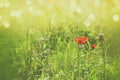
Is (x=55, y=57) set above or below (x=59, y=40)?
below

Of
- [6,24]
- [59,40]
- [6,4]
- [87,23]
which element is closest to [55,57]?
[59,40]

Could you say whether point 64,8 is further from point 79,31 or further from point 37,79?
point 37,79

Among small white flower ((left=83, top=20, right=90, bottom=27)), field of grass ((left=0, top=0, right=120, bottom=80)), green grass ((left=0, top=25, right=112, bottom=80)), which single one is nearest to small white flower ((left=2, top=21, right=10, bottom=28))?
field of grass ((left=0, top=0, right=120, bottom=80))

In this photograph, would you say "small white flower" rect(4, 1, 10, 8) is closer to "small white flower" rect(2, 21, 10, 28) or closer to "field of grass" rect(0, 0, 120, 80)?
"field of grass" rect(0, 0, 120, 80)

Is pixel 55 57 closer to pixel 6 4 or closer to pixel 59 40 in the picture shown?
pixel 59 40

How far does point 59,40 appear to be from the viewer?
4.31 meters

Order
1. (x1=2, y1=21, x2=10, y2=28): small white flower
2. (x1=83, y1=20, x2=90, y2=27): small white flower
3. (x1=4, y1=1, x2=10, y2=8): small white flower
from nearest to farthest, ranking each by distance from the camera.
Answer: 1. (x1=83, y1=20, x2=90, y2=27): small white flower
2. (x1=2, y1=21, x2=10, y2=28): small white flower
3. (x1=4, y1=1, x2=10, y2=8): small white flower

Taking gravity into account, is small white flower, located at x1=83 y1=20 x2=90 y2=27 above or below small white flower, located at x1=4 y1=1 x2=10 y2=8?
below

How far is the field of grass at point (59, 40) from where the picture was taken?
12.8 feet

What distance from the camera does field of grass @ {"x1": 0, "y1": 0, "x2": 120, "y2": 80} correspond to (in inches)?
154

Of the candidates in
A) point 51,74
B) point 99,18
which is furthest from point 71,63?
point 99,18

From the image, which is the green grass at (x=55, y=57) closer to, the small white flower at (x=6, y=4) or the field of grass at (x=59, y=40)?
the field of grass at (x=59, y=40)

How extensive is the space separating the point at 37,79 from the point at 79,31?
3.09ft

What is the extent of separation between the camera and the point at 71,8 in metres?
5.14
